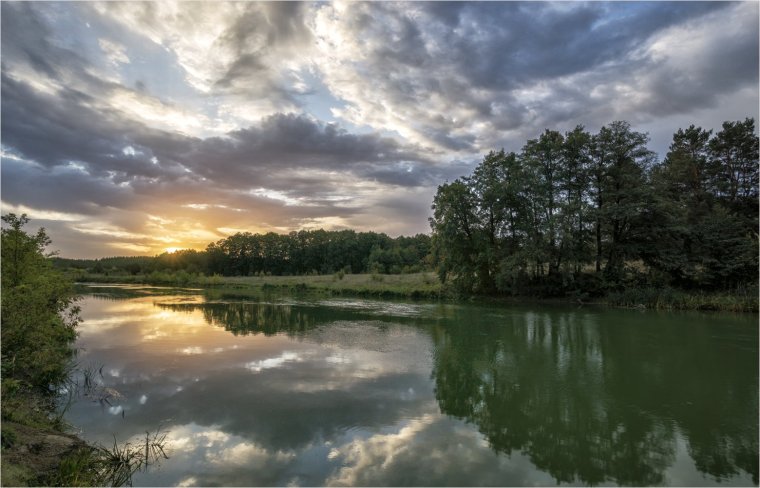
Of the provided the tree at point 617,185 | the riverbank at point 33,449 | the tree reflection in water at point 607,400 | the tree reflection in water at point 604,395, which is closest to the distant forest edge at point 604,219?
the tree at point 617,185

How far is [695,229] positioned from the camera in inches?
1137

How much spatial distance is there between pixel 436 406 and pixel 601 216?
25.6 metres

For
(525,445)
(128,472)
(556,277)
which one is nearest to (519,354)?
(525,445)

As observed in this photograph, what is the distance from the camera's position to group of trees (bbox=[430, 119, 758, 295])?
28203 mm

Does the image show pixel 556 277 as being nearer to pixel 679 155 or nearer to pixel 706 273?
pixel 706 273

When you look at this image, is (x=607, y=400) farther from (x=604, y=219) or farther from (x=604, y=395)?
(x=604, y=219)

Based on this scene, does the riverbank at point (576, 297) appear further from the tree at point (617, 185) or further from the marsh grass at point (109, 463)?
the marsh grass at point (109, 463)

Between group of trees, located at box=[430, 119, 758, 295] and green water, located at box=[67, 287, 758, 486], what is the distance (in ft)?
41.8

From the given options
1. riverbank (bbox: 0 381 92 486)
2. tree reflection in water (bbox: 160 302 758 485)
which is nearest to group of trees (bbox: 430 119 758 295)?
tree reflection in water (bbox: 160 302 758 485)

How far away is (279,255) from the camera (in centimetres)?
10319

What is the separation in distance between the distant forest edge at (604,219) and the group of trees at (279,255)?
53121 mm

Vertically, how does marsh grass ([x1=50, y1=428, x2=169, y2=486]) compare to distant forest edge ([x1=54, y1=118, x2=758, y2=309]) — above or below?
below

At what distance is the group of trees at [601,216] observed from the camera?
28203 millimetres

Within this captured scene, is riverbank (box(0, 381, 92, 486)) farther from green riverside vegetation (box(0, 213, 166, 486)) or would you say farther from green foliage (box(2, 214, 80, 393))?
green foliage (box(2, 214, 80, 393))
